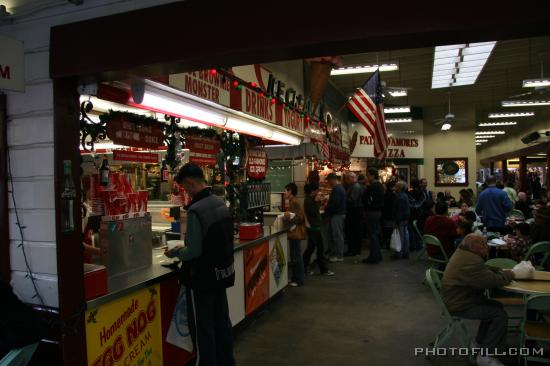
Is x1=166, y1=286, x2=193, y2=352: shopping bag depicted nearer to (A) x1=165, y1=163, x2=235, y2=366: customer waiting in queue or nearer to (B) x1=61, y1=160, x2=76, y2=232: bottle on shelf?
(A) x1=165, y1=163, x2=235, y2=366: customer waiting in queue

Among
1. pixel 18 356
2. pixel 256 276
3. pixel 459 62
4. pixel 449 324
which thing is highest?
pixel 459 62

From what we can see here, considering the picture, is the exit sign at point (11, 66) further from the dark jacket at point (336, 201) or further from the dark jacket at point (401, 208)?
the dark jacket at point (401, 208)

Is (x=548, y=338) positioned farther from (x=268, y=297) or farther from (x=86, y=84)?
(x=86, y=84)

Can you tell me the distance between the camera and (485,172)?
32094mm

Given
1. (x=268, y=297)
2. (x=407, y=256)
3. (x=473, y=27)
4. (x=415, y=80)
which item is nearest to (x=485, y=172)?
(x=415, y=80)

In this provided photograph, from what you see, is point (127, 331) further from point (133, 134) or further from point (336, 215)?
point (336, 215)

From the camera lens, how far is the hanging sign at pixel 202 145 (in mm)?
4605

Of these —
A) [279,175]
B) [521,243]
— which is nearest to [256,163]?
[279,175]

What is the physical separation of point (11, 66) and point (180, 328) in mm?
2485

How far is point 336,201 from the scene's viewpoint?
8.36 meters

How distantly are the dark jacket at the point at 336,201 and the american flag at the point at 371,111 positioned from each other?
3.63 ft

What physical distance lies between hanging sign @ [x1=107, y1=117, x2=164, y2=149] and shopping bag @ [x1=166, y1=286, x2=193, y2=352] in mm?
1370

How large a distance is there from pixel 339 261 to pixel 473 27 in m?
7.16

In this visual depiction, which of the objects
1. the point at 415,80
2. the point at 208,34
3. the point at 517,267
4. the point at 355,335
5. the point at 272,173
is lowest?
the point at 355,335
